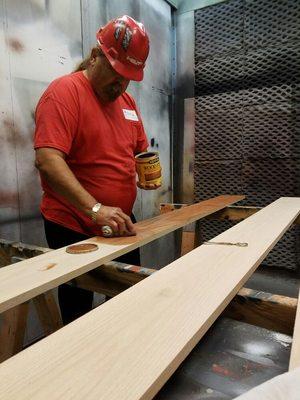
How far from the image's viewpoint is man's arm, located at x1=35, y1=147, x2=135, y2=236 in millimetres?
1269

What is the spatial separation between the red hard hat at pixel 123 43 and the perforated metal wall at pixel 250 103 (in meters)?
1.84

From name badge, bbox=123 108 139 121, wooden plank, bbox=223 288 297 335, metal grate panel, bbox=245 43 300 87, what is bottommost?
wooden plank, bbox=223 288 297 335

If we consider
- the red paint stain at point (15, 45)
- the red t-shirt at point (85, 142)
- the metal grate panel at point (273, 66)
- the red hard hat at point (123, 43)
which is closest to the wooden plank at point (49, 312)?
the red t-shirt at point (85, 142)

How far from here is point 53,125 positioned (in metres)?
1.34

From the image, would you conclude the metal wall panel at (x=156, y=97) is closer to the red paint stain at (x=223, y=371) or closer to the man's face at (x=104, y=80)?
the man's face at (x=104, y=80)

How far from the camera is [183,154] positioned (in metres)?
3.41

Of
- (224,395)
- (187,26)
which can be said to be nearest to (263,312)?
(224,395)

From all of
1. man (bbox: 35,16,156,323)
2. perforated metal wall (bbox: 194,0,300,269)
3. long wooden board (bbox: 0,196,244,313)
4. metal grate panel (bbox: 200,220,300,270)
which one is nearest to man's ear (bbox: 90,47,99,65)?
man (bbox: 35,16,156,323)

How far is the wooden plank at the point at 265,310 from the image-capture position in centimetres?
82

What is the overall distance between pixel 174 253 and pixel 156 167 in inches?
83.7

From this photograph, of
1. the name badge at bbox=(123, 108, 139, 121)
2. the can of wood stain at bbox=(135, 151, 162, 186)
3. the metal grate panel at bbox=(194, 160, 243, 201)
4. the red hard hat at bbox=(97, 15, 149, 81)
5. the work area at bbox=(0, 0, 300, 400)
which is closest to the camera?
the work area at bbox=(0, 0, 300, 400)

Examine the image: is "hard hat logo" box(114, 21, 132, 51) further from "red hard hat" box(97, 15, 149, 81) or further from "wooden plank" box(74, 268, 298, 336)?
"wooden plank" box(74, 268, 298, 336)

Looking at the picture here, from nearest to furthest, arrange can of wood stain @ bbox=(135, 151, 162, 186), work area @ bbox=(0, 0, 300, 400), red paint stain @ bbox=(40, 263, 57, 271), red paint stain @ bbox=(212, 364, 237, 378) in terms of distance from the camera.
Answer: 1. work area @ bbox=(0, 0, 300, 400)
2. red paint stain @ bbox=(40, 263, 57, 271)
3. red paint stain @ bbox=(212, 364, 237, 378)
4. can of wood stain @ bbox=(135, 151, 162, 186)

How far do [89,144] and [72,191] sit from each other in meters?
0.32
